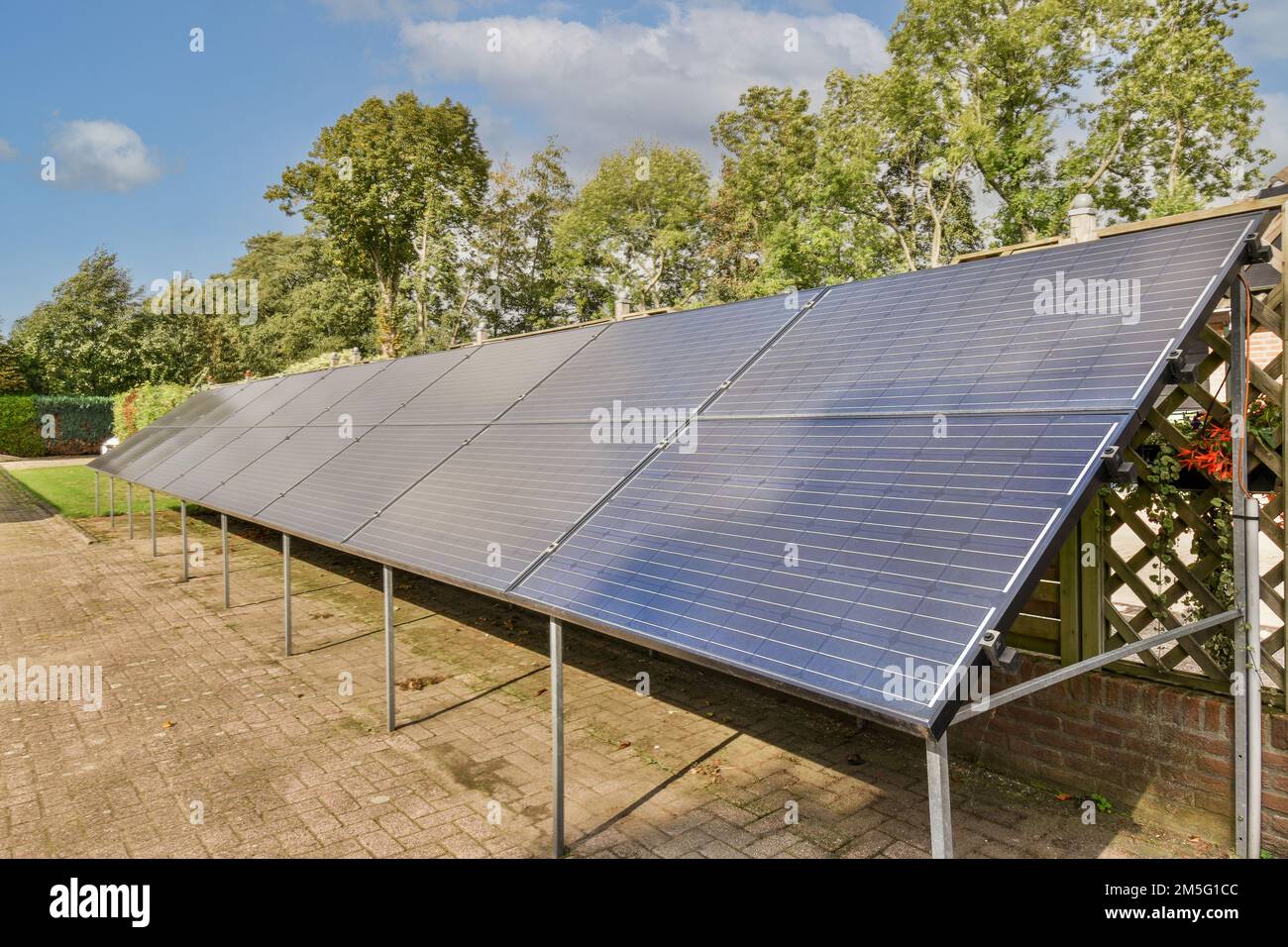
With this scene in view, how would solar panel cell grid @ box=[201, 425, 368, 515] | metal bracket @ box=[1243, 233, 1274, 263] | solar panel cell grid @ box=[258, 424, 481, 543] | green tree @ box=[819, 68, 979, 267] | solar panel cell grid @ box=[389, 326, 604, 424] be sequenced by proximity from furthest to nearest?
green tree @ box=[819, 68, 979, 267] < solar panel cell grid @ box=[201, 425, 368, 515] < solar panel cell grid @ box=[389, 326, 604, 424] < solar panel cell grid @ box=[258, 424, 481, 543] < metal bracket @ box=[1243, 233, 1274, 263]

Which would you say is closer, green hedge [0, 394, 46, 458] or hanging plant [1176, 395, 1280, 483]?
hanging plant [1176, 395, 1280, 483]

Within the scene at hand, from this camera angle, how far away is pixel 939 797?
2443mm

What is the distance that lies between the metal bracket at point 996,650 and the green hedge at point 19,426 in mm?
50185

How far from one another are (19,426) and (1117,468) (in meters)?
50.6

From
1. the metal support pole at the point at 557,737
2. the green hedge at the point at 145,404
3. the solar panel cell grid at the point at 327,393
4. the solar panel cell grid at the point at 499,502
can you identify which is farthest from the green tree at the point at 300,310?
the metal support pole at the point at 557,737

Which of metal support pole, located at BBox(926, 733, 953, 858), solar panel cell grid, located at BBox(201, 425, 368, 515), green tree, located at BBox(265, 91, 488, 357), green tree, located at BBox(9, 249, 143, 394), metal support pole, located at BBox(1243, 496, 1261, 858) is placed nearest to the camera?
metal support pole, located at BBox(926, 733, 953, 858)

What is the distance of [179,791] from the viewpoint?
203 inches

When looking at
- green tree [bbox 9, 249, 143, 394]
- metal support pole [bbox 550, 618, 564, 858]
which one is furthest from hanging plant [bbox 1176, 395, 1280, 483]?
green tree [bbox 9, 249, 143, 394]

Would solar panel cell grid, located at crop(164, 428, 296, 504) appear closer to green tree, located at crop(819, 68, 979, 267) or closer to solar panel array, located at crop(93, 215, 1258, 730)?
solar panel array, located at crop(93, 215, 1258, 730)

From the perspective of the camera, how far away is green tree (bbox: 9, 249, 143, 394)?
43.9 metres

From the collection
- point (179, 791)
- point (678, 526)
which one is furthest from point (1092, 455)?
point (179, 791)

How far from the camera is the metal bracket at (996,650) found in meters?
2.30

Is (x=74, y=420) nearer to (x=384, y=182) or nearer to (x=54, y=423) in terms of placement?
(x=54, y=423)

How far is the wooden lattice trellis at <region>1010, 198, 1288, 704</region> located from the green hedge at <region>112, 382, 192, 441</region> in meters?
27.6
